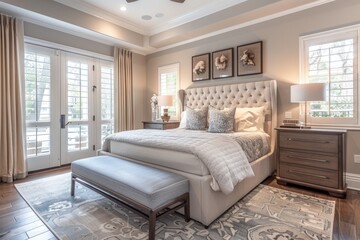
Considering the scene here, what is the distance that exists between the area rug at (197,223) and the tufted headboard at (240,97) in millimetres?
1358

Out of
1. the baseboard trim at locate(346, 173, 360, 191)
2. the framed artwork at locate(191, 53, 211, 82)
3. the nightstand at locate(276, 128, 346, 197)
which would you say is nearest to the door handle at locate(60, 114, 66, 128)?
the framed artwork at locate(191, 53, 211, 82)

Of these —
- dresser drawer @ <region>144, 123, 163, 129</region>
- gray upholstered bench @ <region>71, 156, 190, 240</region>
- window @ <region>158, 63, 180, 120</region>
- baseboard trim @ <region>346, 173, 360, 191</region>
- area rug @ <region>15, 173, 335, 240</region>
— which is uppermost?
window @ <region>158, 63, 180, 120</region>

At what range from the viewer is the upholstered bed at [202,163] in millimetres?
1994

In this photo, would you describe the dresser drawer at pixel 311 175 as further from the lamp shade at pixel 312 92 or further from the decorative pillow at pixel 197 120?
the decorative pillow at pixel 197 120

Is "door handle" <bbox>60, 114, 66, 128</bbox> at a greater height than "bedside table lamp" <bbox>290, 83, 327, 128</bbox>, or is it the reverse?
"bedside table lamp" <bbox>290, 83, 327, 128</bbox>

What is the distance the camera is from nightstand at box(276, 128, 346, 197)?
264 cm

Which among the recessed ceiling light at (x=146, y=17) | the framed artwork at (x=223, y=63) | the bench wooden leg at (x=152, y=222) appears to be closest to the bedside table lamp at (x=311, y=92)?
the framed artwork at (x=223, y=63)

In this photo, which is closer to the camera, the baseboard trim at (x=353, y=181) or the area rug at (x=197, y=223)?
the area rug at (x=197, y=223)

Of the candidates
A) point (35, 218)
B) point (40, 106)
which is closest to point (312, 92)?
point (35, 218)

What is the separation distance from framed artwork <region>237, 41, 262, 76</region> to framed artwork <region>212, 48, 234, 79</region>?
17cm

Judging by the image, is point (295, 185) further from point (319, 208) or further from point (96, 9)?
point (96, 9)

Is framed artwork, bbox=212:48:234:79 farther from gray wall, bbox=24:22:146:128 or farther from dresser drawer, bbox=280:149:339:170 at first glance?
gray wall, bbox=24:22:146:128

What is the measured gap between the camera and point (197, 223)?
6.68ft

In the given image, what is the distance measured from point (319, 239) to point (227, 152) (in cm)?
109
